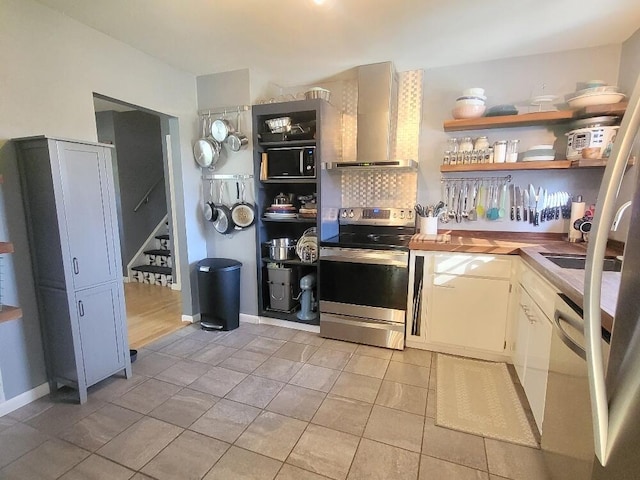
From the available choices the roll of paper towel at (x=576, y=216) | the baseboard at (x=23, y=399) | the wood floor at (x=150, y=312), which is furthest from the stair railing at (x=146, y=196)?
the roll of paper towel at (x=576, y=216)

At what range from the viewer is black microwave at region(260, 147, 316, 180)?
2.82 m

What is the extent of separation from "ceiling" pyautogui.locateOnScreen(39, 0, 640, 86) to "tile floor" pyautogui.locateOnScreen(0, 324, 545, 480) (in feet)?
7.87

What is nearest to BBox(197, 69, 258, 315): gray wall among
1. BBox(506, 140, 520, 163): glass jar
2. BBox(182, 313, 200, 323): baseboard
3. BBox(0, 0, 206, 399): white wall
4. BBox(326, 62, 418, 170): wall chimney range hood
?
BBox(182, 313, 200, 323): baseboard

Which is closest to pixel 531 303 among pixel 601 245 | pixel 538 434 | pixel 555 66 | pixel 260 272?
pixel 538 434

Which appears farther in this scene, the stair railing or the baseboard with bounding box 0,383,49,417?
the stair railing

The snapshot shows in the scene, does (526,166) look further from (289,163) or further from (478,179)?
(289,163)

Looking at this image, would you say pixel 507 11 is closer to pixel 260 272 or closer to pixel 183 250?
pixel 260 272

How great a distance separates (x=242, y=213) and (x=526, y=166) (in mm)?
2407

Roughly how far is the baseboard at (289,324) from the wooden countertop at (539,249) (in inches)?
48.4

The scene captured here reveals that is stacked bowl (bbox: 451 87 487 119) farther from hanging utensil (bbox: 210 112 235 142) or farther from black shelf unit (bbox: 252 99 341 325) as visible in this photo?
hanging utensil (bbox: 210 112 235 142)

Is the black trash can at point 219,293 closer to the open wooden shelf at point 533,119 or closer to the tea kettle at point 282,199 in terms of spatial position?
the tea kettle at point 282,199

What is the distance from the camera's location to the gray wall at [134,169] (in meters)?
4.50

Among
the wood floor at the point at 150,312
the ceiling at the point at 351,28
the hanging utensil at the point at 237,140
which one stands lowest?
the wood floor at the point at 150,312

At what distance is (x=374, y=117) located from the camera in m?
2.81
